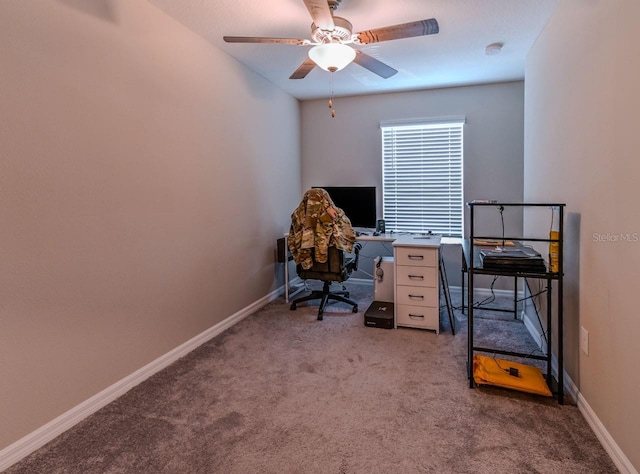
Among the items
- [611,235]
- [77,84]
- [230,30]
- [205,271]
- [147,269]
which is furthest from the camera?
[205,271]

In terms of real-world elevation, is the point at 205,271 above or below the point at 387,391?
above

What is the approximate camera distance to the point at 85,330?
1.97 meters

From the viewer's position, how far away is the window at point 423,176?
167 inches

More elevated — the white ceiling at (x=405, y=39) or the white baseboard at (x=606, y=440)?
the white ceiling at (x=405, y=39)

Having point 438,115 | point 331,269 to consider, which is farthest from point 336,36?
point 438,115

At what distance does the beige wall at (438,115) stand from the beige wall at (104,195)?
5.24 ft

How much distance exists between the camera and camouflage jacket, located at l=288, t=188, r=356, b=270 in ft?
10.9

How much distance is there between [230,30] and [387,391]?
9.03 feet

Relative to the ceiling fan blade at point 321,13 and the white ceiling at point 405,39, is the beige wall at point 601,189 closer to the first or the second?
the white ceiling at point 405,39

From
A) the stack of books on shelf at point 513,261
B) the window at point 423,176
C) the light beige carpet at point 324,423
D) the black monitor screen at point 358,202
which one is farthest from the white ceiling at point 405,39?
the light beige carpet at point 324,423

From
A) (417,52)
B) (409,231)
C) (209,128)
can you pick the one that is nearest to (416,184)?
(409,231)

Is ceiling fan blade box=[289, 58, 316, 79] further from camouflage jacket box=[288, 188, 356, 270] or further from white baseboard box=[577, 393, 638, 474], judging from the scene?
white baseboard box=[577, 393, 638, 474]

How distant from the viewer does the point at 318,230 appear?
132 inches

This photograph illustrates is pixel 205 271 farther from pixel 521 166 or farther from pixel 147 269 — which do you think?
pixel 521 166
